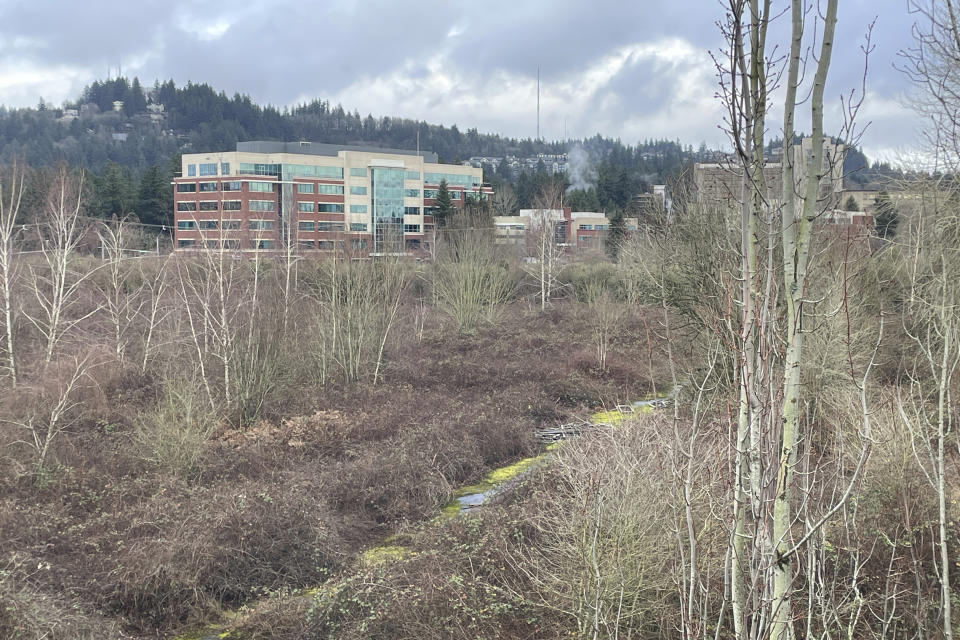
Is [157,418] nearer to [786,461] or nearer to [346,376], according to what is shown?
[346,376]

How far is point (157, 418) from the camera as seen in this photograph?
456 inches

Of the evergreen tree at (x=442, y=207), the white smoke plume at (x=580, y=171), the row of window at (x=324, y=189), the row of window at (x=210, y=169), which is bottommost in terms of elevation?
the evergreen tree at (x=442, y=207)

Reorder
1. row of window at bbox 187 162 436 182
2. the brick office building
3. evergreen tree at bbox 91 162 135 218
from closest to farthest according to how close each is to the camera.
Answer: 1. evergreen tree at bbox 91 162 135 218
2. the brick office building
3. row of window at bbox 187 162 436 182

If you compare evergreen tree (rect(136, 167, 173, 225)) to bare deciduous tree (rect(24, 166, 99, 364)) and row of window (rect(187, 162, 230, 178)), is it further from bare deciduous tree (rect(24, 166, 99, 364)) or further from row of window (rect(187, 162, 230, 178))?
bare deciduous tree (rect(24, 166, 99, 364))

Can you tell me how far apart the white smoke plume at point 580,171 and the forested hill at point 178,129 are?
25.6ft

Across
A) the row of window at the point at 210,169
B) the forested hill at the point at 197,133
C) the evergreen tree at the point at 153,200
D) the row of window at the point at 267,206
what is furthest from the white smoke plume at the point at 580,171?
the evergreen tree at the point at 153,200

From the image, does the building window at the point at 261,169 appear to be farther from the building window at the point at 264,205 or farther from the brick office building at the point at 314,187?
the building window at the point at 264,205

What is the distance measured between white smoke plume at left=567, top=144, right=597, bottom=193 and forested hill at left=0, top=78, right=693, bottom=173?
25.6ft

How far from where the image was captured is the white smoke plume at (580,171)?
119 metres

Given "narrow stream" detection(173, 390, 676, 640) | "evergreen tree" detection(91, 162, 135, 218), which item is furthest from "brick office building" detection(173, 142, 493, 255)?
"narrow stream" detection(173, 390, 676, 640)

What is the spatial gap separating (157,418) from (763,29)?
11.1 meters

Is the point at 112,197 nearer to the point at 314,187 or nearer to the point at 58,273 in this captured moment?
the point at 314,187

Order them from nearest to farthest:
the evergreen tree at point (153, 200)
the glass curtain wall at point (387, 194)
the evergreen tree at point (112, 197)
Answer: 1. the evergreen tree at point (112, 197)
2. the evergreen tree at point (153, 200)
3. the glass curtain wall at point (387, 194)

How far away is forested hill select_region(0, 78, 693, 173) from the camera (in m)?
133
